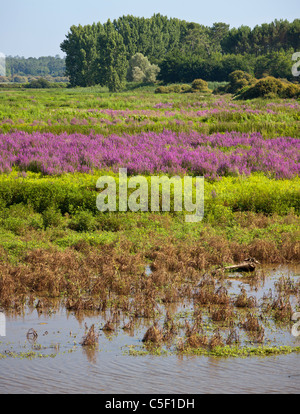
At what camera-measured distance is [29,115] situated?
3984 cm

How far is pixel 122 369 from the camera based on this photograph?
7117 millimetres

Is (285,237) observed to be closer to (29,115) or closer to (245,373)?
(245,373)

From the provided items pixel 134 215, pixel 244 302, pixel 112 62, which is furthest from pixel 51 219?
pixel 112 62

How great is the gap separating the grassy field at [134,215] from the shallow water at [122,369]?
1315 millimetres

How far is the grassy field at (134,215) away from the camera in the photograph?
34.0 feet

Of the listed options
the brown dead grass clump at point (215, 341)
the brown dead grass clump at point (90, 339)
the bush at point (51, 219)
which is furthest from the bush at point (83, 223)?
the brown dead grass clump at point (215, 341)

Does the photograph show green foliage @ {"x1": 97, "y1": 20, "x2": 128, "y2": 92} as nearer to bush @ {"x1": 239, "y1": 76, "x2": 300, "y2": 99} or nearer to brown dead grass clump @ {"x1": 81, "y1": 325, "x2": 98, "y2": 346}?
bush @ {"x1": 239, "y1": 76, "x2": 300, "y2": 99}

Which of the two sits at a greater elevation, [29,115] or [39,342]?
[29,115]

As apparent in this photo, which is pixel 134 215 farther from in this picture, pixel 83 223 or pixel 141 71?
pixel 141 71

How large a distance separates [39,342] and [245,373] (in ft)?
8.82

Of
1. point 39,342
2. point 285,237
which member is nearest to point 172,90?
point 285,237

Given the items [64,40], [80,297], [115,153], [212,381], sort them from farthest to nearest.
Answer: [64,40] → [115,153] → [80,297] → [212,381]

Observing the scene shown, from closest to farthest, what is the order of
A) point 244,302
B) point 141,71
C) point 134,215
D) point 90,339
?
point 90,339, point 244,302, point 134,215, point 141,71

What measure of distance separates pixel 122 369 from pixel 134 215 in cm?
862
